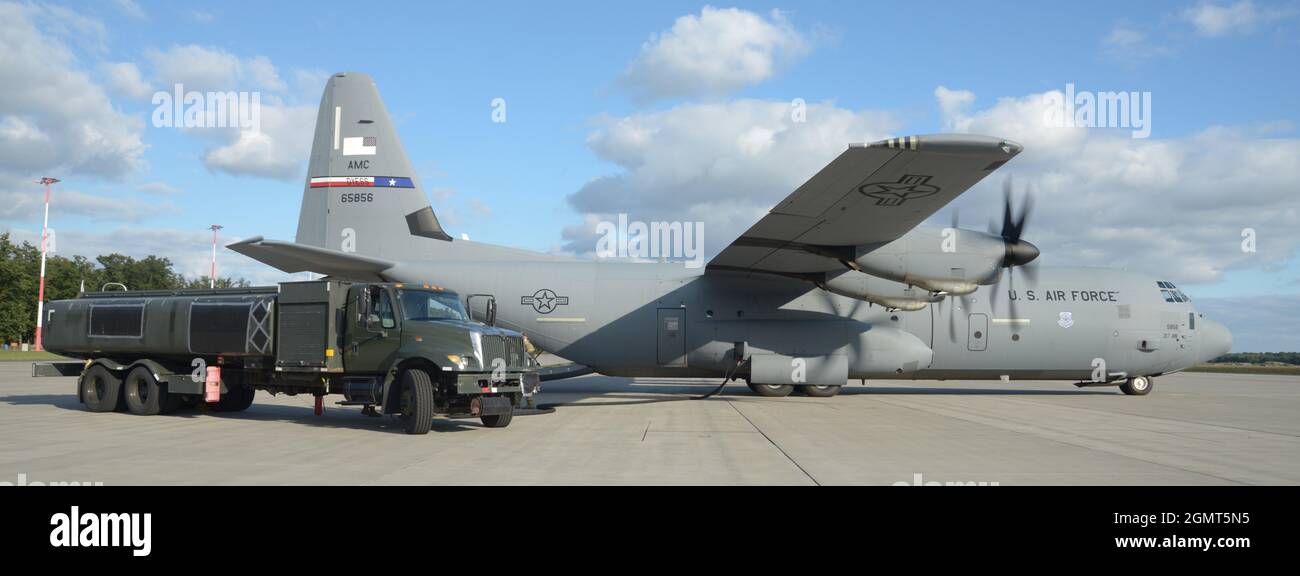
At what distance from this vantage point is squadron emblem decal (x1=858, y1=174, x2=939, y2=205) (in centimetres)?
1089

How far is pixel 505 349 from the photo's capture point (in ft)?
36.8

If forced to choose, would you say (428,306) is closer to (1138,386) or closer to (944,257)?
(944,257)

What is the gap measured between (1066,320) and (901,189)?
30.5 feet

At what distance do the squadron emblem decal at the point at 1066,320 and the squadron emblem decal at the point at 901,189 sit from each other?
28.4ft

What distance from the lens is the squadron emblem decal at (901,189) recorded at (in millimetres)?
10894

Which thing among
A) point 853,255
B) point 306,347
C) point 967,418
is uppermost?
point 853,255

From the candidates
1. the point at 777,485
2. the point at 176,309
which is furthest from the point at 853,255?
the point at 176,309

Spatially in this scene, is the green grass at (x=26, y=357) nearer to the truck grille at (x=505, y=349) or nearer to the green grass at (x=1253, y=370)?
the truck grille at (x=505, y=349)

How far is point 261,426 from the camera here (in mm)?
11578

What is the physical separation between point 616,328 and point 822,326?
14.9 feet

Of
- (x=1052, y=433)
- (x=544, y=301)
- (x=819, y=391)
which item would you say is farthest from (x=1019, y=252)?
(x=544, y=301)

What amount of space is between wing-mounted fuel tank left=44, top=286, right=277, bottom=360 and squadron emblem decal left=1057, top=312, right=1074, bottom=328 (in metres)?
16.7

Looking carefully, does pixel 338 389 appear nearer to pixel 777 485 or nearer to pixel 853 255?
pixel 777 485

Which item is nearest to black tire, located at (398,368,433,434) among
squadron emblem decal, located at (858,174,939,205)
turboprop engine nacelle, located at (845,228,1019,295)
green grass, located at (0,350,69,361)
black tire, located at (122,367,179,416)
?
black tire, located at (122,367,179,416)
